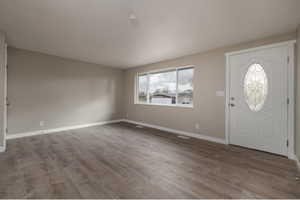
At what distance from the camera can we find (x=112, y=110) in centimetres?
582

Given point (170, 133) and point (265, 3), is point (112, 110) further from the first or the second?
point (265, 3)

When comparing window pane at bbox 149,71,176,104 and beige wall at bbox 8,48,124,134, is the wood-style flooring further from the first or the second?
window pane at bbox 149,71,176,104

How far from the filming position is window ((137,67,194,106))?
418cm

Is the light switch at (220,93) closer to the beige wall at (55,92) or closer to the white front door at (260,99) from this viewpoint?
the white front door at (260,99)

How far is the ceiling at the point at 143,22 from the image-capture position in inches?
73.5

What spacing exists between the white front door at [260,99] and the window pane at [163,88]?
1.77 m

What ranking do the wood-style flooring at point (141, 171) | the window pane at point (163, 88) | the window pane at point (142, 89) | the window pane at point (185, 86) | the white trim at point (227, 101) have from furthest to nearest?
1. the window pane at point (142, 89)
2. the window pane at point (163, 88)
3. the window pane at point (185, 86)
4. the white trim at point (227, 101)
5. the wood-style flooring at point (141, 171)

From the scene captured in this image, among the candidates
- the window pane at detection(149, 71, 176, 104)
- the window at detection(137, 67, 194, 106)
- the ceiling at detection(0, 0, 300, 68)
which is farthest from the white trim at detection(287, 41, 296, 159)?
the window pane at detection(149, 71, 176, 104)

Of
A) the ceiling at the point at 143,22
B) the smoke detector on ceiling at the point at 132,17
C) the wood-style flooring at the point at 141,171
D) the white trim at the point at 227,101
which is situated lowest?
the wood-style flooring at the point at 141,171

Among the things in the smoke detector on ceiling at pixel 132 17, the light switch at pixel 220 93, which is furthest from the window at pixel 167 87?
the smoke detector on ceiling at pixel 132 17

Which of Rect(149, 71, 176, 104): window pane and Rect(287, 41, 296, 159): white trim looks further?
Rect(149, 71, 176, 104): window pane

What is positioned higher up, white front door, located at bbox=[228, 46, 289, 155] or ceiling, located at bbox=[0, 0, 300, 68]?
ceiling, located at bbox=[0, 0, 300, 68]

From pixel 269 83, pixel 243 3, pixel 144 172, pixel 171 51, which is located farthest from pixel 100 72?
pixel 269 83

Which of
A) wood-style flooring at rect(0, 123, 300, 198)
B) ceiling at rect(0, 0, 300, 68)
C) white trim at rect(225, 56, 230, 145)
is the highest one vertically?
ceiling at rect(0, 0, 300, 68)
